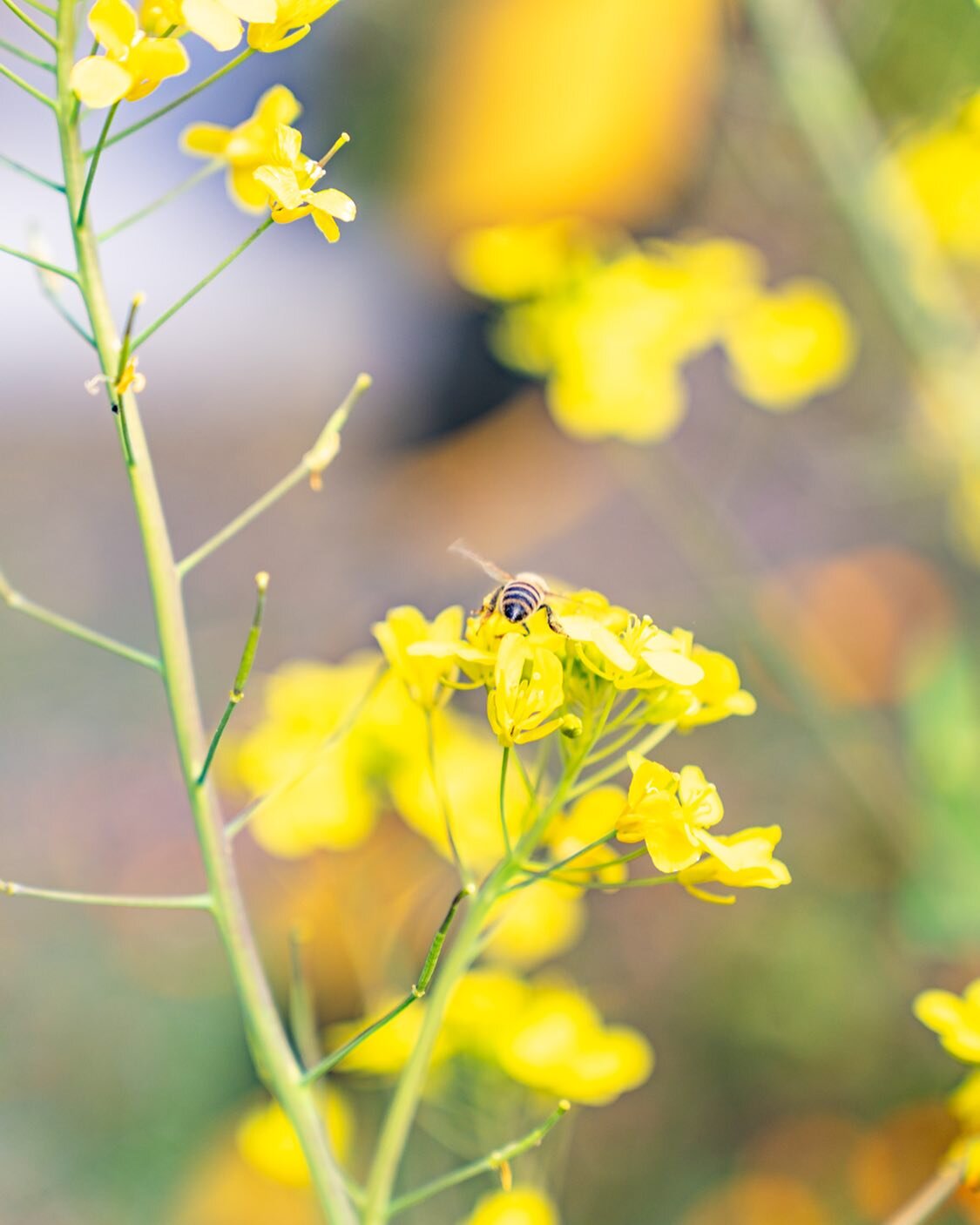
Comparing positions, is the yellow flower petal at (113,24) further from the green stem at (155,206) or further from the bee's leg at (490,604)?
the bee's leg at (490,604)

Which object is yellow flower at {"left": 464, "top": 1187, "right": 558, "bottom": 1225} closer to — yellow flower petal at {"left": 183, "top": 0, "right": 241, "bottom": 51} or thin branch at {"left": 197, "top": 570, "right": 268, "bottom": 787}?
thin branch at {"left": 197, "top": 570, "right": 268, "bottom": 787}

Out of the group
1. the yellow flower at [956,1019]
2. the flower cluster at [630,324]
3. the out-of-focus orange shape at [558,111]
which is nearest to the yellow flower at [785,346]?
the flower cluster at [630,324]

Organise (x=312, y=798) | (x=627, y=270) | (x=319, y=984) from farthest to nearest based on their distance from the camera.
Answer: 1. (x=319, y=984)
2. (x=627, y=270)
3. (x=312, y=798)

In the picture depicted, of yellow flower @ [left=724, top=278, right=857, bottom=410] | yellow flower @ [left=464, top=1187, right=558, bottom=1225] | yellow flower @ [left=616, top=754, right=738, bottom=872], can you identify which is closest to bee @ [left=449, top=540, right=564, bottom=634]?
yellow flower @ [left=616, top=754, right=738, bottom=872]

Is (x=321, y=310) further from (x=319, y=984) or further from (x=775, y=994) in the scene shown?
(x=775, y=994)

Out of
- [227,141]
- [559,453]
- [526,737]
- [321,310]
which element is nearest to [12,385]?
[321,310]

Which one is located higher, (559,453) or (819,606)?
(559,453)

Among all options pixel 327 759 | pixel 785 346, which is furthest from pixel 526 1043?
pixel 785 346
